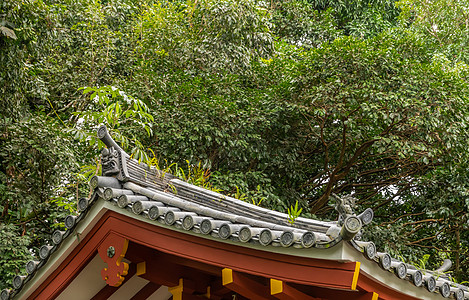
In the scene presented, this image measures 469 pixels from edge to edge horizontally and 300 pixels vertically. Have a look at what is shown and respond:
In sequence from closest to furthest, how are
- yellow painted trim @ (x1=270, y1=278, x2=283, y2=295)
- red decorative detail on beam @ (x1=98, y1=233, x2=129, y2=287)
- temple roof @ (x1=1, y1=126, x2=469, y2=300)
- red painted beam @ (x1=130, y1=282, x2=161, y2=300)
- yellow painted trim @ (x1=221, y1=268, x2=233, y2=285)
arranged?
temple roof @ (x1=1, y1=126, x2=469, y2=300) → yellow painted trim @ (x1=270, y1=278, x2=283, y2=295) → yellow painted trim @ (x1=221, y1=268, x2=233, y2=285) → red decorative detail on beam @ (x1=98, y1=233, x2=129, y2=287) → red painted beam @ (x1=130, y1=282, x2=161, y2=300)

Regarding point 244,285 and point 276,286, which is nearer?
point 276,286

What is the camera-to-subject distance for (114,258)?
4.00 metres

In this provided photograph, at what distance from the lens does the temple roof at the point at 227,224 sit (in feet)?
10.1

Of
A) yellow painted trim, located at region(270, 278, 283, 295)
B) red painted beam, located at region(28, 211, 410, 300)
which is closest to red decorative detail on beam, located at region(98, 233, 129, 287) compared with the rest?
red painted beam, located at region(28, 211, 410, 300)

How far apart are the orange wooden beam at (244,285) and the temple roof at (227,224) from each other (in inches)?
8.4

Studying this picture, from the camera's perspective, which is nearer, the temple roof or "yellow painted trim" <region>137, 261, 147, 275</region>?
the temple roof

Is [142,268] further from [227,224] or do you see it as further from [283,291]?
[283,291]

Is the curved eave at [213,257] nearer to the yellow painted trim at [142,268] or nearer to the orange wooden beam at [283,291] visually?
the orange wooden beam at [283,291]

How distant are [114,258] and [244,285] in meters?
0.94

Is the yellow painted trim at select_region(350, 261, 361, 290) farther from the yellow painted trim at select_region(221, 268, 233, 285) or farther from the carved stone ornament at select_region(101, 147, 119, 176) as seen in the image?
the carved stone ornament at select_region(101, 147, 119, 176)

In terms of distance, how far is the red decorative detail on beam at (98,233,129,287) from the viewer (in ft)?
12.9

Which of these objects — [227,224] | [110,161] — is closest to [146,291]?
[110,161]

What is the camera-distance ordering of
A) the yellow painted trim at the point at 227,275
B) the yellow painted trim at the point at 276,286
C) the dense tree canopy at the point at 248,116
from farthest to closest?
the dense tree canopy at the point at 248,116 → the yellow painted trim at the point at 227,275 → the yellow painted trim at the point at 276,286

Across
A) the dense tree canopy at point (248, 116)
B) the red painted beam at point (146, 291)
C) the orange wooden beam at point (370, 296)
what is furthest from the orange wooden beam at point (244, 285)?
the dense tree canopy at point (248, 116)
